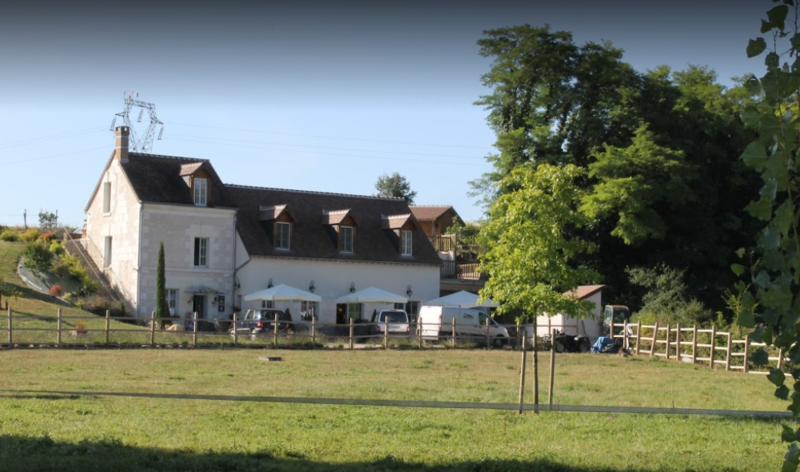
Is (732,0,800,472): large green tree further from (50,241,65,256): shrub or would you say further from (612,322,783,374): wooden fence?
(50,241,65,256): shrub

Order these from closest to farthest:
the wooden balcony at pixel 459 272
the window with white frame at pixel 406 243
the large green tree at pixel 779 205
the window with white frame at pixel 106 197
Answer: the large green tree at pixel 779 205
the window with white frame at pixel 106 197
the window with white frame at pixel 406 243
the wooden balcony at pixel 459 272

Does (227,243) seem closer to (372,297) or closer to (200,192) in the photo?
(200,192)

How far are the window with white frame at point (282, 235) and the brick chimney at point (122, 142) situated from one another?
8667 millimetres

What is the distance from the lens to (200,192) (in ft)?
162

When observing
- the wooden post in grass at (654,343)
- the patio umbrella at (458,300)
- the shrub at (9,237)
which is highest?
the shrub at (9,237)

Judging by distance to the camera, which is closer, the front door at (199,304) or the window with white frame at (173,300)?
the window with white frame at (173,300)

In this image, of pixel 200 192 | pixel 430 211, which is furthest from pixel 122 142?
pixel 430 211

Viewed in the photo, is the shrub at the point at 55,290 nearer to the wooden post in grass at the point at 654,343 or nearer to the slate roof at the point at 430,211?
the wooden post in grass at the point at 654,343

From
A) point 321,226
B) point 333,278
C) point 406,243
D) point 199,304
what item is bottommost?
point 199,304

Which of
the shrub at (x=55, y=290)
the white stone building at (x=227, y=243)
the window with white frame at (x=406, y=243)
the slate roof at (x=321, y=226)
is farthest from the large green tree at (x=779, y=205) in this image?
the window with white frame at (x=406, y=243)

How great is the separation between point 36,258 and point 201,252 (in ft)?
26.4

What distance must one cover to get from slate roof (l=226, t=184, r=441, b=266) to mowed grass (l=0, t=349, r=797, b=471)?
76.4 feet

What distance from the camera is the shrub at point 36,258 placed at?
47125 mm

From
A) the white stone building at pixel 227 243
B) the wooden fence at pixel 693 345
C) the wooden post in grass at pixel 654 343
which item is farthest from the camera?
the white stone building at pixel 227 243
